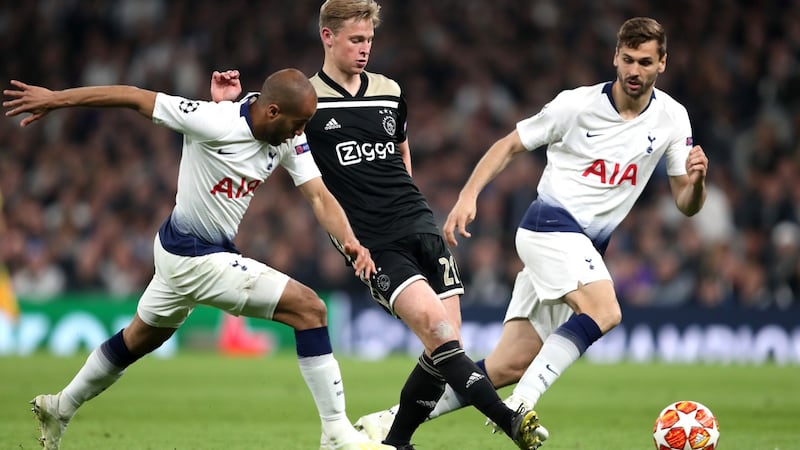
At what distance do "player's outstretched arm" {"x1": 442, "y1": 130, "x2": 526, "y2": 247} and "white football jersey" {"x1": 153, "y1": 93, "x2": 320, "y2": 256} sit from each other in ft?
2.70

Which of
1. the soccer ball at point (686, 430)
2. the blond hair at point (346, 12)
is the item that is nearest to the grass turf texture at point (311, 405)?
the soccer ball at point (686, 430)

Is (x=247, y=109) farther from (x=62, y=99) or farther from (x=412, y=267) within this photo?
(x=412, y=267)

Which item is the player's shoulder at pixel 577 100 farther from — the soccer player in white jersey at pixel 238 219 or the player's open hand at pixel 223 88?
the player's open hand at pixel 223 88

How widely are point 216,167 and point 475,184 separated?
5.10 ft

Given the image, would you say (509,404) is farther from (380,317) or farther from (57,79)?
(57,79)

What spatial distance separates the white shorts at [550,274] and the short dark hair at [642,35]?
3.80 ft

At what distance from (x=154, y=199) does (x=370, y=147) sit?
13485 millimetres

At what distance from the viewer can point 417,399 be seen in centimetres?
693

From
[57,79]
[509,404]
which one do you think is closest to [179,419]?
[509,404]

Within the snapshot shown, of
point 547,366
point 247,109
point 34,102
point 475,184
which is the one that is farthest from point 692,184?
point 34,102

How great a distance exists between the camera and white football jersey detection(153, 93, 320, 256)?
6.31 m

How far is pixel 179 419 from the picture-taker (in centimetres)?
963

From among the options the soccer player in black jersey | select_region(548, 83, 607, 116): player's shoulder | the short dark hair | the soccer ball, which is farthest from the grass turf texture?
the short dark hair

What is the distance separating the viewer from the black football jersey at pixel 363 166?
22.8ft
